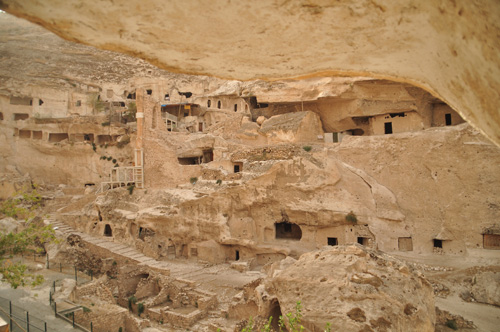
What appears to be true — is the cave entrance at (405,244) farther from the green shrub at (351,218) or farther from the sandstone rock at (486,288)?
the sandstone rock at (486,288)

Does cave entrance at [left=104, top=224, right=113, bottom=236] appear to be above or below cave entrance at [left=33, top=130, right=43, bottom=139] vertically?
below

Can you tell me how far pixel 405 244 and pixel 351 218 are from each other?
8.56 feet

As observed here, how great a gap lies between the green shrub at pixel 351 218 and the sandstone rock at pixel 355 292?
674 cm

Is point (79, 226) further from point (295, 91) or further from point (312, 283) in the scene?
point (312, 283)

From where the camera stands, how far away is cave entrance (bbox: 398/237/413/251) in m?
14.9

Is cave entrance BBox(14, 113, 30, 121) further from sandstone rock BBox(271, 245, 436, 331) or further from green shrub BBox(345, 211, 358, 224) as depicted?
sandstone rock BBox(271, 245, 436, 331)

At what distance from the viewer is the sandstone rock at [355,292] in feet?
22.8

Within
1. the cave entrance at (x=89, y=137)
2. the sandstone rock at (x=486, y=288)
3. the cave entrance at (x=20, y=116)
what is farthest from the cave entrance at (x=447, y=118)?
the cave entrance at (x=20, y=116)

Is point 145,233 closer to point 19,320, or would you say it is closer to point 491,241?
point 19,320

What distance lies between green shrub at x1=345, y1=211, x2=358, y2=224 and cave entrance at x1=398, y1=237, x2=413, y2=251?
2114mm

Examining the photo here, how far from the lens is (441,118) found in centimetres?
1862

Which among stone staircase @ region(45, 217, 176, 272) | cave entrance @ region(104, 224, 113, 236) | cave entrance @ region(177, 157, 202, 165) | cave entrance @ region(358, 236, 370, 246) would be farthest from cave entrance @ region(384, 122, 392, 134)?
cave entrance @ region(104, 224, 113, 236)

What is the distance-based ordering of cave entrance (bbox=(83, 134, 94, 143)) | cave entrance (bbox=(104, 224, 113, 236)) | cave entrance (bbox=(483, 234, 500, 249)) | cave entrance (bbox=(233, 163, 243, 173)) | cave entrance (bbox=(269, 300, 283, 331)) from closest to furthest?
cave entrance (bbox=(269, 300, 283, 331)) < cave entrance (bbox=(483, 234, 500, 249)) < cave entrance (bbox=(233, 163, 243, 173)) < cave entrance (bbox=(104, 224, 113, 236)) < cave entrance (bbox=(83, 134, 94, 143))

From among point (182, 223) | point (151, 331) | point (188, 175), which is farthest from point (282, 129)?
point (151, 331)
